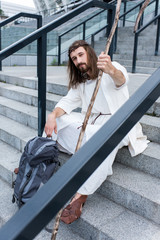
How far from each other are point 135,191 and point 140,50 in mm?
5171

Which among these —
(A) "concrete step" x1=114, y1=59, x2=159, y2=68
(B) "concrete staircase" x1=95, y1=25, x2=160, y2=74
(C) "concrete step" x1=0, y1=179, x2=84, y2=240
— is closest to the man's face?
(C) "concrete step" x1=0, y1=179, x2=84, y2=240

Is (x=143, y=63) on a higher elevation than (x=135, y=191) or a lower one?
higher

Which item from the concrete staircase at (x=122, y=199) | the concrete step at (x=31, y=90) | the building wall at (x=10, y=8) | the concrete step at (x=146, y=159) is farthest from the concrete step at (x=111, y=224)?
the building wall at (x=10, y=8)

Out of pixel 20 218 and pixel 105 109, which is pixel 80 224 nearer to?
pixel 105 109

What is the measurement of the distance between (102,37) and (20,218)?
7901mm

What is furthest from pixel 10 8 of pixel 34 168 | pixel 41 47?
pixel 34 168

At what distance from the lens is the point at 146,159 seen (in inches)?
77.0

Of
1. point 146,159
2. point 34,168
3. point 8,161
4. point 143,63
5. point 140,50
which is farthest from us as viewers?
point 140,50

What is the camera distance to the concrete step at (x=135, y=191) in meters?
1.66

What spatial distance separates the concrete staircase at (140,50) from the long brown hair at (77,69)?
3.01 meters

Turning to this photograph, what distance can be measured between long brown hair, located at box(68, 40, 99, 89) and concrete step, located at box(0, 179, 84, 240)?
109cm

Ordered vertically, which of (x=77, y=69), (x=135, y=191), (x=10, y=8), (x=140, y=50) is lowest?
(x=135, y=191)

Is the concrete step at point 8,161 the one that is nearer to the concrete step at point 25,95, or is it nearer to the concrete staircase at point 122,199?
the concrete staircase at point 122,199

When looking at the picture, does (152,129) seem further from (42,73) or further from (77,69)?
(42,73)
